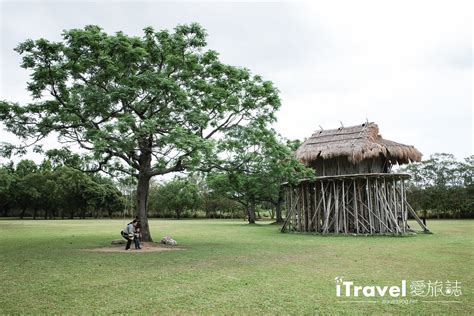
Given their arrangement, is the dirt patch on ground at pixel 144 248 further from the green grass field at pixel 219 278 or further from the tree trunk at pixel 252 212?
the tree trunk at pixel 252 212

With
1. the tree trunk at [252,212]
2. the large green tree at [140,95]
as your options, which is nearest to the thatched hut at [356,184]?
the large green tree at [140,95]

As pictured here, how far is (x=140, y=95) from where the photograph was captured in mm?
16266

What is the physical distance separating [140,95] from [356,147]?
13.4 metres

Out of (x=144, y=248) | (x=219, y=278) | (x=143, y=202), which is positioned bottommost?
(x=144, y=248)

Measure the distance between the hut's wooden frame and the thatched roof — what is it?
1.26m

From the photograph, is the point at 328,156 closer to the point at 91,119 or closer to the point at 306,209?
the point at 306,209

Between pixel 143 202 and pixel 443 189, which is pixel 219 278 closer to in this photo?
pixel 143 202

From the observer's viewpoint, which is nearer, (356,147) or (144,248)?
(144,248)

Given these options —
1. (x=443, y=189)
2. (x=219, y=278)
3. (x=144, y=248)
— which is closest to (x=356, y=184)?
(x=144, y=248)

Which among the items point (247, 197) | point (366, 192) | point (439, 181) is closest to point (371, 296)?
point (366, 192)

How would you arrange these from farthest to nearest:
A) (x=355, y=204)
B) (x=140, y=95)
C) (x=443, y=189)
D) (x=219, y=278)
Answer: (x=443, y=189) < (x=355, y=204) < (x=140, y=95) < (x=219, y=278)

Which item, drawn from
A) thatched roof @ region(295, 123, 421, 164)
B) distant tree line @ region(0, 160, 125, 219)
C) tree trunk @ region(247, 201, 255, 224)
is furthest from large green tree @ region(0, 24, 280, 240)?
distant tree line @ region(0, 160, 125, 219)

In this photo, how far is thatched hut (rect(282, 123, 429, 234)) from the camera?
23.3 meters

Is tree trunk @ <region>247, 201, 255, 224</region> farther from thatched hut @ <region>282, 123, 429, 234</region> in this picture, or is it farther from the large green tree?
the large green tree
